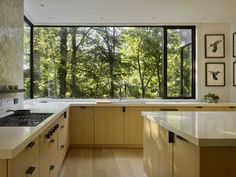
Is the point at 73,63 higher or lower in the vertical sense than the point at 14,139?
higher

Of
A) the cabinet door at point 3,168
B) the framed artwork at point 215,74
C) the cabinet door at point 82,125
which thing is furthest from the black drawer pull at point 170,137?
the framed artwork at point 215,74

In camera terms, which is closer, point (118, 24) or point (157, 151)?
point (157, 151)

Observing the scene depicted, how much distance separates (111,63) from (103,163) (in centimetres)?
237

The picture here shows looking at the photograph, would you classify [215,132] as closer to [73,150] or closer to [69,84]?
[73,150]

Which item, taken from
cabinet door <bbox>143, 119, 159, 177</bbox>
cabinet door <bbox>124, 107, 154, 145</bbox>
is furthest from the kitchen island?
cabinet door <bbox>124, 107, 154, 145</bbox>

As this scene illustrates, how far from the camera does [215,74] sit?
6008mm

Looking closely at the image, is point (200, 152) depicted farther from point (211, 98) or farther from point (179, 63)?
point (179, 63)

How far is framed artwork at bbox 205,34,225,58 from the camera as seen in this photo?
6.00 meters

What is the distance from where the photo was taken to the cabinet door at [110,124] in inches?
214

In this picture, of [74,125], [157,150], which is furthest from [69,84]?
[157,150]

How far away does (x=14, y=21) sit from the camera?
12.0 feet

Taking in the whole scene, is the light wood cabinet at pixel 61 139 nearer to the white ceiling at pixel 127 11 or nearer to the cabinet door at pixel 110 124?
the cabinet door at pixel 110 124

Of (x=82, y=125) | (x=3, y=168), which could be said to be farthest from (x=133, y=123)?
(x=3, y=168)

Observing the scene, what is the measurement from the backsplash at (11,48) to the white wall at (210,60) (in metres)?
3.58
